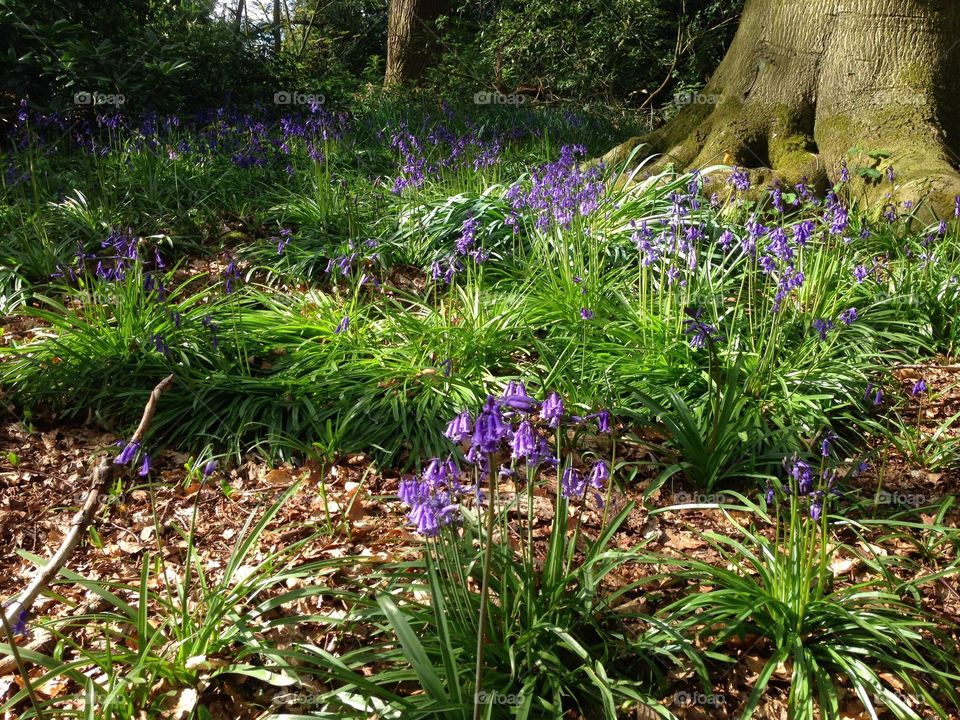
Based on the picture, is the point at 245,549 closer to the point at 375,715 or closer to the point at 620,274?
the point at 375,715

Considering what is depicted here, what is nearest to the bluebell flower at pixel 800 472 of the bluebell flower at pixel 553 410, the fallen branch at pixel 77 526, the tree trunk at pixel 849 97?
A: the bluebell flower at pixel 553 410

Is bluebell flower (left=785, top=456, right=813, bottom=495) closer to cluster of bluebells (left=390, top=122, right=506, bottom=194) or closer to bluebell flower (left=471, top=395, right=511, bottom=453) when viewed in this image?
bluebell flower (left=471, top=395, right=511, bottom=453)

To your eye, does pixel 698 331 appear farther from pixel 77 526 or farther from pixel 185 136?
pixel 185 136

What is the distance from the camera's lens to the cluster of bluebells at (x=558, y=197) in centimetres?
407

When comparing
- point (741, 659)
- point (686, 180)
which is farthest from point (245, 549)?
point (686, 180)

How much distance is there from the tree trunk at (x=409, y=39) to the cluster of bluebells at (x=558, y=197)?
811 cm

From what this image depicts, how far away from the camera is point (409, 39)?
1232cm

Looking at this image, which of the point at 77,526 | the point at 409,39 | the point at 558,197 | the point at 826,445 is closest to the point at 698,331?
the point at 826,445

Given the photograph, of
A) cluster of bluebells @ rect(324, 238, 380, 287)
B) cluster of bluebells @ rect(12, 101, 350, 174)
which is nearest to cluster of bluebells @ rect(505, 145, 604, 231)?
cluster of bluebells @ rect(324, 238, 380, 287)

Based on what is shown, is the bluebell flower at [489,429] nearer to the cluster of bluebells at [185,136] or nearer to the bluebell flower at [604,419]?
→ the bluebell flower at [604,419]

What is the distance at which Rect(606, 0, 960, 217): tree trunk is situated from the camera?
5.10 metres

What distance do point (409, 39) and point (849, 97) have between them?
873cm

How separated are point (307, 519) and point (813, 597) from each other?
69.0 inches

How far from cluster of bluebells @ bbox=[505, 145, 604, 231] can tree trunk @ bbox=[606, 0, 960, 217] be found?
1.32 meters
